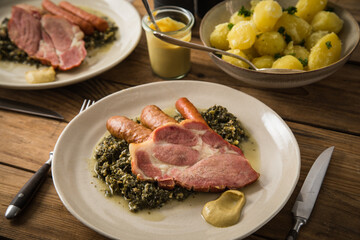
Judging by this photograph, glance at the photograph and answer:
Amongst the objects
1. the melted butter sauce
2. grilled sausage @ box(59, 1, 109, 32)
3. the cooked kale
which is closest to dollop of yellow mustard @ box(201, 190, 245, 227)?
the melted butter sauce

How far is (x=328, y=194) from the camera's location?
1531 mm

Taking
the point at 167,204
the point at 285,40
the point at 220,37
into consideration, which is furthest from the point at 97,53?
the point at 167,204

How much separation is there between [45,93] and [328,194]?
65.6 inches

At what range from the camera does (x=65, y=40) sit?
239 cm

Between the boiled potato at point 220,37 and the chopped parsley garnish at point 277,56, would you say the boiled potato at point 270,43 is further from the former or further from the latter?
the boiled potato at point 220,37

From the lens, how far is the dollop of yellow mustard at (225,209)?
134cm

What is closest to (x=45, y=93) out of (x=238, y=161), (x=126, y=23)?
(x=126, y=23)

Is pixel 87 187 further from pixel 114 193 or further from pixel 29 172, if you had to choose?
pixel 29 172

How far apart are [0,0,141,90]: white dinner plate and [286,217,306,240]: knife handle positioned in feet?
4.44

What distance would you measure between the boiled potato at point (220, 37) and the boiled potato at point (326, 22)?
0.52m

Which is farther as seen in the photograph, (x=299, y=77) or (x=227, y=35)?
(x=227, y=35)

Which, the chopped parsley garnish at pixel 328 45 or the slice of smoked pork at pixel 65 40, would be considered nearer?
the chopped parsley garnish at pixel 328 45

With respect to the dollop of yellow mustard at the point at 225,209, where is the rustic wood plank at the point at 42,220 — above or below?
below

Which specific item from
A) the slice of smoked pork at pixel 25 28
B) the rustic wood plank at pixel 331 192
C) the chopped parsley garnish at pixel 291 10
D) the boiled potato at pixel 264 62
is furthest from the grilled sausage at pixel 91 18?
the rustic wood plank at pixel 331 192
